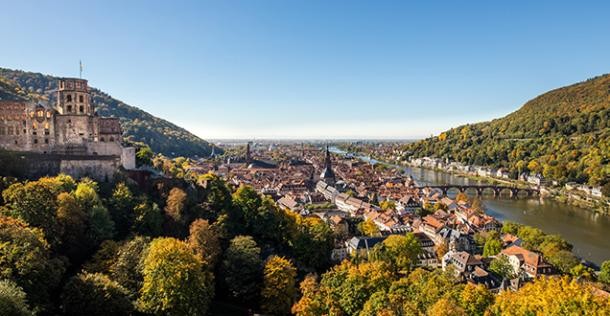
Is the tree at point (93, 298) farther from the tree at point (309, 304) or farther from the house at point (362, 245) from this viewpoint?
the house at point (362, 245)

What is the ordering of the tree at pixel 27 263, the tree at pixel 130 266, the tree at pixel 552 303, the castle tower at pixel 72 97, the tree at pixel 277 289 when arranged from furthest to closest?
the castle tower at pixel 72 97
the tree at pixel 277 289
the tree at pixel 130 266
the tree at pixel 552 303
the tree at pixel 27 263

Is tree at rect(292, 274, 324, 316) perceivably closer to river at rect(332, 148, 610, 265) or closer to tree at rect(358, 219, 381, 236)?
tree at rect(358, 219, 381, 236)

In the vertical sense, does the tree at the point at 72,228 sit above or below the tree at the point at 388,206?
above

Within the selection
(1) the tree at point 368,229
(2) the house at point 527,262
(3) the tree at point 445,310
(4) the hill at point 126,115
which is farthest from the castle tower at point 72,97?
(4) the hill at point 126,115

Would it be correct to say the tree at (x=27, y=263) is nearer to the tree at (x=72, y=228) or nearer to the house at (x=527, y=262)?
the tree at (x=72, y=228)

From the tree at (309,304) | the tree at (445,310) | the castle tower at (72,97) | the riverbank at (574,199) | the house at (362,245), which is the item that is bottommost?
the riverbank at (574,199)

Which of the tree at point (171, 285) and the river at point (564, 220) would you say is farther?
the river at point (564, 220)


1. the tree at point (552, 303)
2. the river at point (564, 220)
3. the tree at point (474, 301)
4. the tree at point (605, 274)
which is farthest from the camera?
the river at point (564, 220)

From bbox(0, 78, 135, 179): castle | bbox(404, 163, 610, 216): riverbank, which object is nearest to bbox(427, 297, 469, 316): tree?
bbox(0, 78, 135, 179): castle

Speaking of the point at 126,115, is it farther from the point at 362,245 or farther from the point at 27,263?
the point at 27,263
